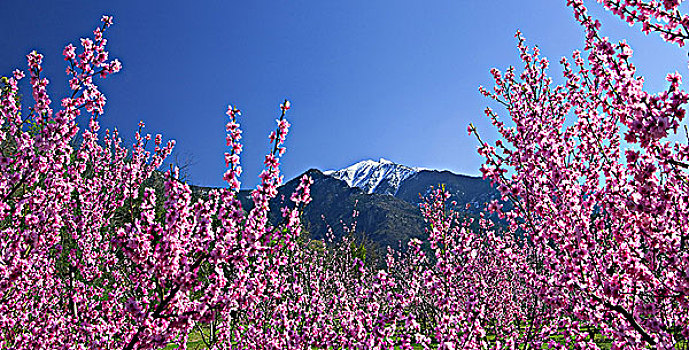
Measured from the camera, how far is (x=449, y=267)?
12.1 ft

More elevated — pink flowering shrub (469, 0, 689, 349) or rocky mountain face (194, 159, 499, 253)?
rocky mountain face (194, 159, 499, 253)

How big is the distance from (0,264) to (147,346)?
1.87 meters

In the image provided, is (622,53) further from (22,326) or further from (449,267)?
(22,326)

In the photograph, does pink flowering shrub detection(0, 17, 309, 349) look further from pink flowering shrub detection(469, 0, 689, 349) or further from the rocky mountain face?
the rocky mountain face

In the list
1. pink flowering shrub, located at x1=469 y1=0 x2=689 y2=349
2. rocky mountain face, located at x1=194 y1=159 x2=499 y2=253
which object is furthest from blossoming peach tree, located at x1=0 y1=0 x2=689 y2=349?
rocky mountain face, located at x1=194 y1=159 x2=499 y2=253

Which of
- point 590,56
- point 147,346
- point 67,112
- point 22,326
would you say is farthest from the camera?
point 22,326

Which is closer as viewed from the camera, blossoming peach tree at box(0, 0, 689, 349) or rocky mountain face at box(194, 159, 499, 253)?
blossoming peach tree at box(0, 0, 689, 349)

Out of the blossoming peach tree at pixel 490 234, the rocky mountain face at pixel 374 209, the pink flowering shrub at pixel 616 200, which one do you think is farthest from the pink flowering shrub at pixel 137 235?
the rocky mountain face at pixel 374 209

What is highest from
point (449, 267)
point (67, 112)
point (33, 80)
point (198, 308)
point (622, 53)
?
point (33, 80)

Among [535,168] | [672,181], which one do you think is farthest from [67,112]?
[672,181]

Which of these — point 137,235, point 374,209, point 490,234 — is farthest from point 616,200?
point 374,209

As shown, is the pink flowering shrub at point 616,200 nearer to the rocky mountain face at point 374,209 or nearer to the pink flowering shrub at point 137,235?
the pink flowering shrub at point 137,235

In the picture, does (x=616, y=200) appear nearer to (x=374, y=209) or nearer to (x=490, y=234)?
(x=490, y=234)

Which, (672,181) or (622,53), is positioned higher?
(622,53)
